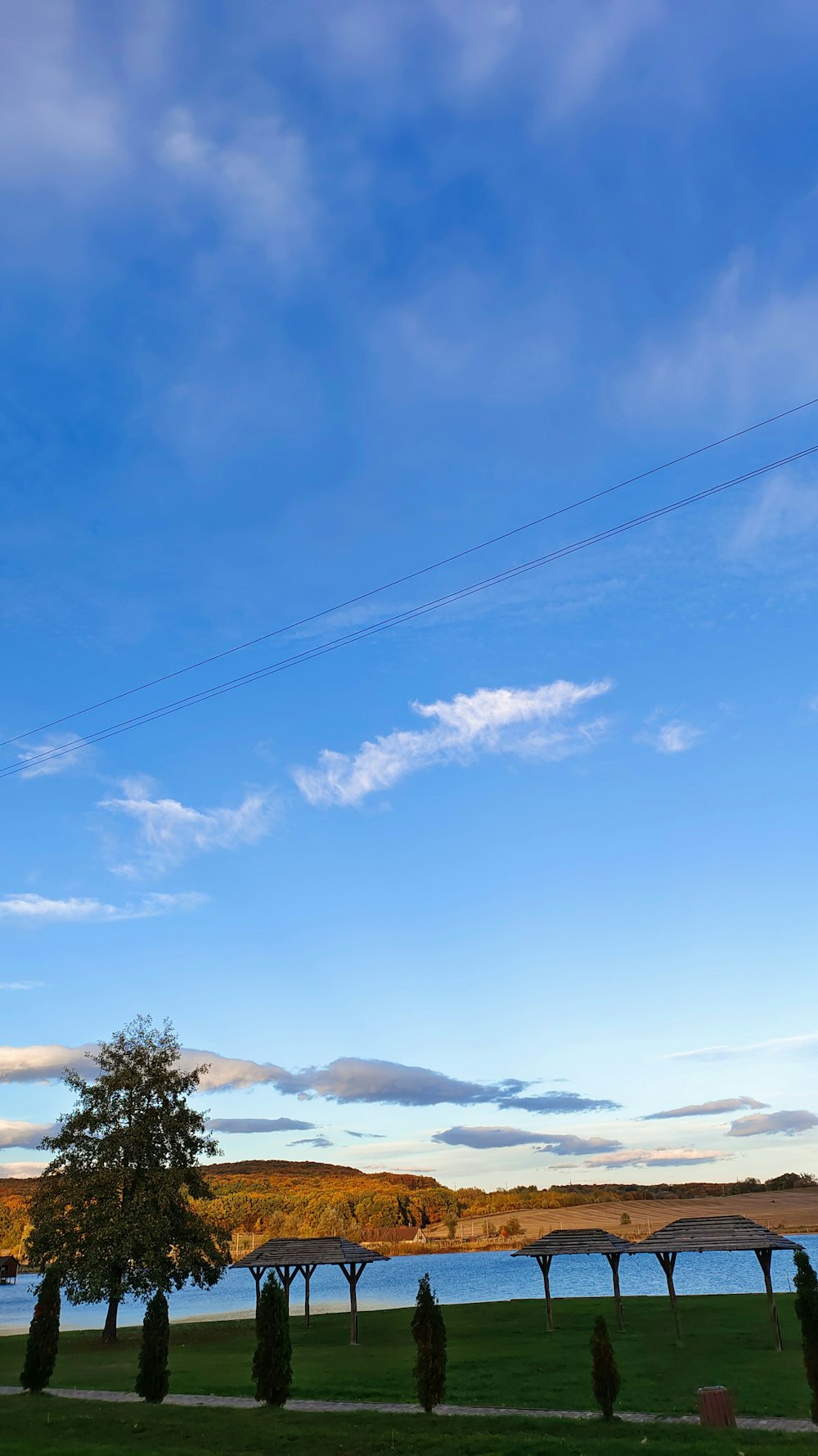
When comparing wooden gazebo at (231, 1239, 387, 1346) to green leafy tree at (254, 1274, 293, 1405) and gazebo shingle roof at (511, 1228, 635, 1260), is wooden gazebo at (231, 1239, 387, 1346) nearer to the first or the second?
gazebo shingle roof at (511, 1228, 635, 1260)

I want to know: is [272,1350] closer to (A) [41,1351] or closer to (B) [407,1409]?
(B) [407,1409]

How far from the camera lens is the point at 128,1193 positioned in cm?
3738

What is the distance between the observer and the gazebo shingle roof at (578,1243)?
36.3 m

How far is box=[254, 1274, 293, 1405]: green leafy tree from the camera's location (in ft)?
69.1

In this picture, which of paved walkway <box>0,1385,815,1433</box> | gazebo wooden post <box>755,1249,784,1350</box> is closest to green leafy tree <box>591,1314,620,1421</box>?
paved walkway <box>0,1385,815,1433</box>

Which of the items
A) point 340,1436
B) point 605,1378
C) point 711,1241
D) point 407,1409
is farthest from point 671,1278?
point 340,1436

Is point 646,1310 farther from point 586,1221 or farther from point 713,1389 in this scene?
point 586,1221

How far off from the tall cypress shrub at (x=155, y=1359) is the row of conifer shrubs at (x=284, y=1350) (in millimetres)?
18

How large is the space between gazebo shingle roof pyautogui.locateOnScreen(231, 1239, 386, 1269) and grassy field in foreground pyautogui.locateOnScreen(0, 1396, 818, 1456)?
16405 mm

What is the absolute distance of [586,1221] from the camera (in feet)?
401

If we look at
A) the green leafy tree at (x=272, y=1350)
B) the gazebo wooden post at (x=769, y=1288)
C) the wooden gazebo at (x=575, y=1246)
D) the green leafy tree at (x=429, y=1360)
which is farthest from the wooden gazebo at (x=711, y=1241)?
the green leafy tree at (x=272, y=1350)

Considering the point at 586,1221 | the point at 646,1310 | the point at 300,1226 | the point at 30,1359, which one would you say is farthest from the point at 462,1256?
the point at 30,1359

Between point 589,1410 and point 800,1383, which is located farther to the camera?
point 800,1383

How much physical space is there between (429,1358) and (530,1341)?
1533cm
